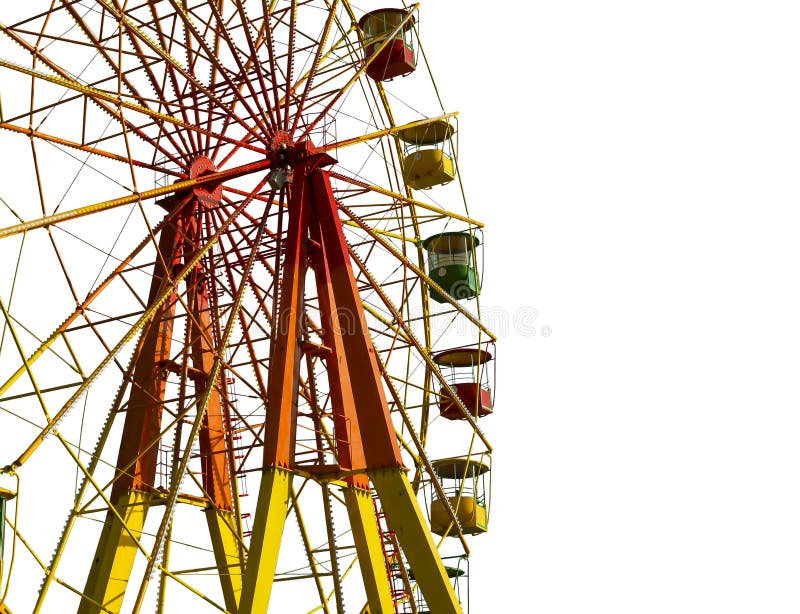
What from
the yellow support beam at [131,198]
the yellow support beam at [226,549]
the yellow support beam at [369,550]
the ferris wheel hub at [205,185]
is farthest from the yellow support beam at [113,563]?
the ferris wheel hub at [205,185]

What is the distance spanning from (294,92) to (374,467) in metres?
6.79

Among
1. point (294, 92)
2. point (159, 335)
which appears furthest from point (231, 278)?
point (294, 92)

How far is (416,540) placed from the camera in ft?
62.1

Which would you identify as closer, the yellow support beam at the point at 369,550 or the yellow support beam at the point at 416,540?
the yellow support beam at the point at 416,540

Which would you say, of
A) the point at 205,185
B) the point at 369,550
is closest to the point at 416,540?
the point at 369,550

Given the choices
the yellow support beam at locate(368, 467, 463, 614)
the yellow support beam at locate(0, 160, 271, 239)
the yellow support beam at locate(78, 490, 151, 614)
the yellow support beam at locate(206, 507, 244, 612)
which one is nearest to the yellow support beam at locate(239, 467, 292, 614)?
the yellow support beam at locate(368, 467, 463, 614)

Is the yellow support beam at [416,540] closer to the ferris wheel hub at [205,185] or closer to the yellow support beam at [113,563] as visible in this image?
the yellow support beam at [113,563]

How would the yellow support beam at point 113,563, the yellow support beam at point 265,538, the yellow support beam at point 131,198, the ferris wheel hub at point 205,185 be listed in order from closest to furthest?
the yellow support beam at point 265,538 → the yellow support beam at point 131,198 → the yellow support beam at point 113,563 → the ferris wheel hub at point 205,185

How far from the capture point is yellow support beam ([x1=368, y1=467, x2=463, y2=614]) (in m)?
18.8

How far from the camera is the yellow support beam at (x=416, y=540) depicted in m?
18.8

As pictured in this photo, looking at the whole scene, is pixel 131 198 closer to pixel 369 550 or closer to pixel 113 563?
pixel 113 563

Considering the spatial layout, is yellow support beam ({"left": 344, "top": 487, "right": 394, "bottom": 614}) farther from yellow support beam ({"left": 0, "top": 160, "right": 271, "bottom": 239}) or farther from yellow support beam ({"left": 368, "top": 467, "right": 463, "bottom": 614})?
yellow support beam ({"left": 0, "top": 160, "right": 271, "bottom": 239})

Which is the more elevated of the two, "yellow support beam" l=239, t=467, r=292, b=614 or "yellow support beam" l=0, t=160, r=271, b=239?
"yellow support beam" l=0, t=160, r=271, b=239

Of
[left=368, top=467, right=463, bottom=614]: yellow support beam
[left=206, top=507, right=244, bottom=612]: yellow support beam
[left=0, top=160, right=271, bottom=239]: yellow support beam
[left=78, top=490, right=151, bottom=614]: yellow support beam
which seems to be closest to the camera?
[left=0, top=160, right=271, bottom=239]: yellow support beam
